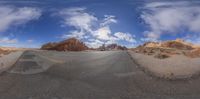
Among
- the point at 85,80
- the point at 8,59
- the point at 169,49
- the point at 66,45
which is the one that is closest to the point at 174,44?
the point at 169,49

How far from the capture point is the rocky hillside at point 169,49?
13.7 meters

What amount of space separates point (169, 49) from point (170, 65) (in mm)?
565

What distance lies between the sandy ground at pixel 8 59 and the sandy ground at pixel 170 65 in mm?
3836

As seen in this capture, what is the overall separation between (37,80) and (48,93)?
3.33 feet

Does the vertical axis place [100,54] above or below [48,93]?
above

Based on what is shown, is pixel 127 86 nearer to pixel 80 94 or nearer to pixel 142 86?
pixel 142 86

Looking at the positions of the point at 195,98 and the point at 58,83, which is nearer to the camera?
the point at 195,98

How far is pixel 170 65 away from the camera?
1434cm

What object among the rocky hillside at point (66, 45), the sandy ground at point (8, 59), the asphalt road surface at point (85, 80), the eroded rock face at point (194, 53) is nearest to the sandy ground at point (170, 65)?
the eroded rock face at point (194, 53)

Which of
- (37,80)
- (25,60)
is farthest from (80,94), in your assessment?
(25,60)

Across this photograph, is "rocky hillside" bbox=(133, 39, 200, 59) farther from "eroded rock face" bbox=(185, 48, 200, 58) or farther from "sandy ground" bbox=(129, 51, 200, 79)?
"sandy ground" bbox=(129, 51, 200, 79)

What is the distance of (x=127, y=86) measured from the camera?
43.0ft

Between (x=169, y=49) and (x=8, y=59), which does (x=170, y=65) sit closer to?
(x=169, y=49)

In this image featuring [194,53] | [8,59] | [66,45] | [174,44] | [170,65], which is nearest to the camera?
[174,44]
